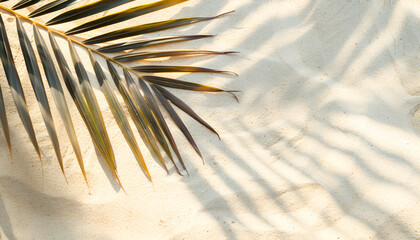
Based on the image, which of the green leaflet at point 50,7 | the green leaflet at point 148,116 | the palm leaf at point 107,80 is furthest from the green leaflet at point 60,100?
the green leaflet at point 148,116

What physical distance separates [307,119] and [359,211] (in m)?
0.35

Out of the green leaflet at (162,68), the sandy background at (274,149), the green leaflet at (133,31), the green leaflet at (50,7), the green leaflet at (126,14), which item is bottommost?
the sandy background at (274,149)

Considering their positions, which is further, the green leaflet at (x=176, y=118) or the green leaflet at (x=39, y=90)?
the green leaflet at (x=176, y=118)

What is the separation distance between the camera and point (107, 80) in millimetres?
1304

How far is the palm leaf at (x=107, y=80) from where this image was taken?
47.1 inches

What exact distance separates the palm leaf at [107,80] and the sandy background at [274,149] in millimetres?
83

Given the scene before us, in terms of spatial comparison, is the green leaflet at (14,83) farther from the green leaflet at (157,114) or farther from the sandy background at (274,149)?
the green leaflet at (157,114)

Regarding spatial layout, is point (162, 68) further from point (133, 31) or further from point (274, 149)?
point (274, 149)

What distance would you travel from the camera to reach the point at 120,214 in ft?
4.34

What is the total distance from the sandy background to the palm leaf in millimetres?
83

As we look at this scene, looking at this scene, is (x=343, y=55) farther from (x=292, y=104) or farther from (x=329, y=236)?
(x=329, y=236)

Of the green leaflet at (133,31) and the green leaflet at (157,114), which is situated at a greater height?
the green leaflet at (133,31)

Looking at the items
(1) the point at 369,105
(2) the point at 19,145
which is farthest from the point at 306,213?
(2) the point at 19,145

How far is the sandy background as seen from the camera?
132 centimetres
